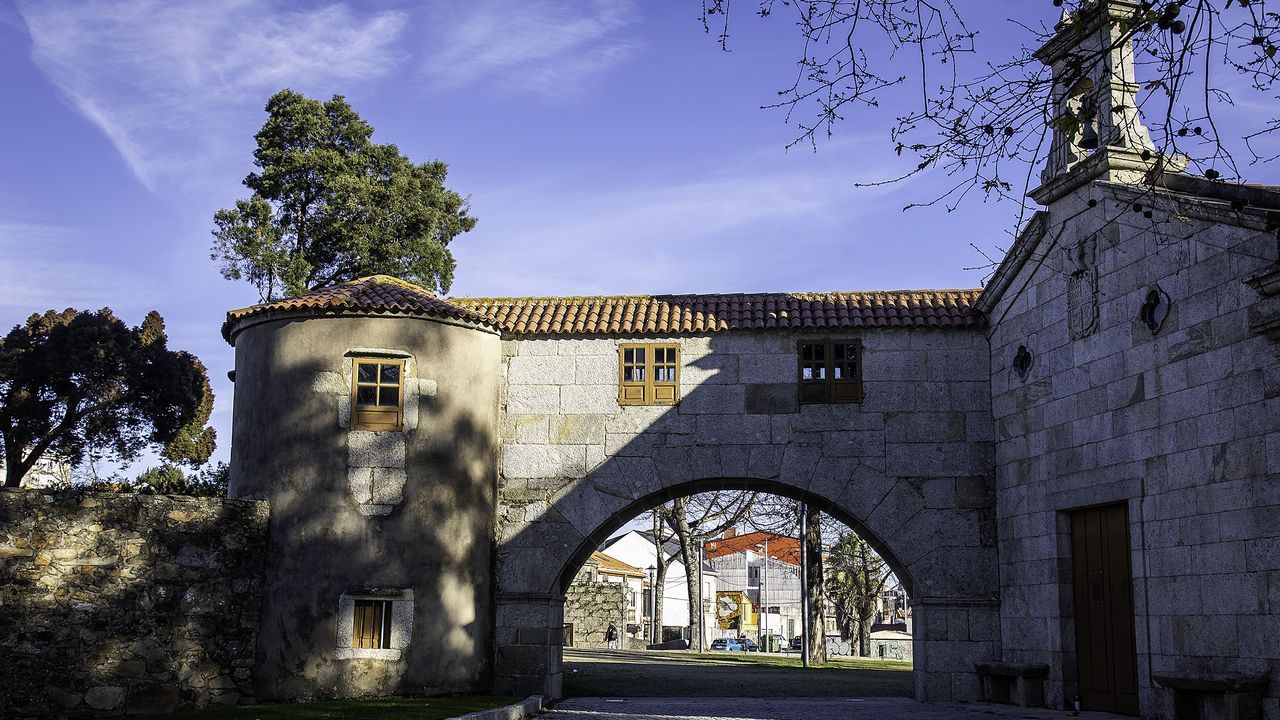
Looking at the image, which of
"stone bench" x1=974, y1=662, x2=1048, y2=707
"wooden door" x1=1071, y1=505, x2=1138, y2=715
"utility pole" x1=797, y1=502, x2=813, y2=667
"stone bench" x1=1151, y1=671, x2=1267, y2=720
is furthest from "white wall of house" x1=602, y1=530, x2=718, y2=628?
"stone bench" x1=1151, y1=671, x2=1267, y2=720

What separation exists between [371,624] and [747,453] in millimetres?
5326

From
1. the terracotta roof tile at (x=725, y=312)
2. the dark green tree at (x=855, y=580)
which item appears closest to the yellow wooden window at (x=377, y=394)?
the terracotta roof tile at (x=725, y=312)

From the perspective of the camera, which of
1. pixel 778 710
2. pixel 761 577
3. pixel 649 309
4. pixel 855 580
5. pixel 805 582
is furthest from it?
pixel 761 577

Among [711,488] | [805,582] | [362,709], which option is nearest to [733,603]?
[805,582]

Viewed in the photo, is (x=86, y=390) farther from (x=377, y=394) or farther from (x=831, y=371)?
(x=831, y=371)

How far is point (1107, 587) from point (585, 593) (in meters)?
25.9

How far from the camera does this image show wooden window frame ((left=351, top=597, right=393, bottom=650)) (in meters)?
14.5

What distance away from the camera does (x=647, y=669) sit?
2331cm

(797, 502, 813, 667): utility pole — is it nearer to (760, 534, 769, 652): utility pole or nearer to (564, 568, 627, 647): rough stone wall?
(564, 568, 627, 647): rough stone wall

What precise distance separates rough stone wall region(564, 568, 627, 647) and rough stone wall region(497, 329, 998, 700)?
847 inches

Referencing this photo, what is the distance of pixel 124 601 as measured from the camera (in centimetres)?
1349

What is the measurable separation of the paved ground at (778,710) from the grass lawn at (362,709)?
106 centimetres

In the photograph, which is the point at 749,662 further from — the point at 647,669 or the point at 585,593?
the point at 585,593

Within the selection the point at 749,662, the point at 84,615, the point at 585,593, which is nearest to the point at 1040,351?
the point at 84,615
